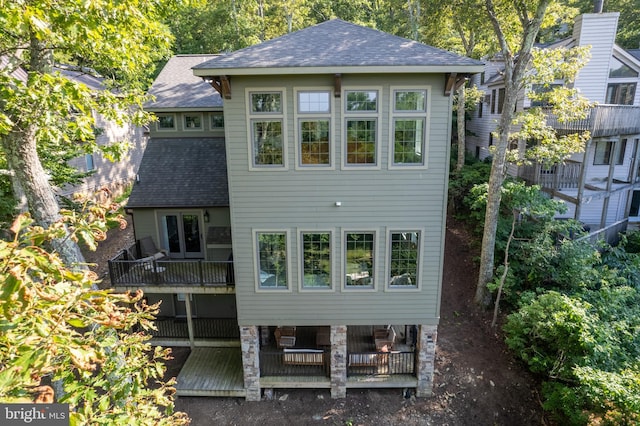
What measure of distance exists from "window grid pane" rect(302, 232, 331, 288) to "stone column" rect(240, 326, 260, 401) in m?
2.05

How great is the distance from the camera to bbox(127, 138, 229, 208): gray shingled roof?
1168 centimetres

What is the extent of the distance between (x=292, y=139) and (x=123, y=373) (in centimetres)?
575

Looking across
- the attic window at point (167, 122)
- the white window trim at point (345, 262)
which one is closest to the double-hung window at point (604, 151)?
the white window trim at point (345, 262)

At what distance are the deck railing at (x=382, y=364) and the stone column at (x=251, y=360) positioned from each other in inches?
99.6

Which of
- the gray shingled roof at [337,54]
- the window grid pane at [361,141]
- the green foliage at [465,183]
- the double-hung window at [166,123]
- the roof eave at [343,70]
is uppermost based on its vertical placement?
the gray shingled roof at [337,54]

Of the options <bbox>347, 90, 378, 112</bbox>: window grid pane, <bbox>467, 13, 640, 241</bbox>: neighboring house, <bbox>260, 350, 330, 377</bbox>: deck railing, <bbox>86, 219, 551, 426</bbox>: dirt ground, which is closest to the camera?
<bbox>347, 90, 378, 112</bbox>: window grid pane

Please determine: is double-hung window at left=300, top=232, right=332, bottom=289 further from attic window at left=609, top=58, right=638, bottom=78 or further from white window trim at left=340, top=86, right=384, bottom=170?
attic window at left=609, top=58, right=638, bottom=78

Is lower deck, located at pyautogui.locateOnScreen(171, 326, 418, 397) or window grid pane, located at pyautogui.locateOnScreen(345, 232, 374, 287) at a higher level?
window grid pane, located at pyautogui.locateOnScreen(345, 232, 374, 287)

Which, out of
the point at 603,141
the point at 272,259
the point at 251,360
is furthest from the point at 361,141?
the point at 603,141

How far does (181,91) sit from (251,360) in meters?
9.87

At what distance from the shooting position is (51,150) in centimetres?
1156

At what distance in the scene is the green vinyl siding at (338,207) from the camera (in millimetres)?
8102

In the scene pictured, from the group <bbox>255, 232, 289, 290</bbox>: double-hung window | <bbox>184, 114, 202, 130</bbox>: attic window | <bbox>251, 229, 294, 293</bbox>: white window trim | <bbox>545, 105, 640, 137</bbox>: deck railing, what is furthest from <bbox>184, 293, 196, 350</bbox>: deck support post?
<bbox>545, 105, 640, 137</bbox>: deck railing

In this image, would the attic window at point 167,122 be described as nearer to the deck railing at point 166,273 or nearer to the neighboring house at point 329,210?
the neighboring house at point 329,210
